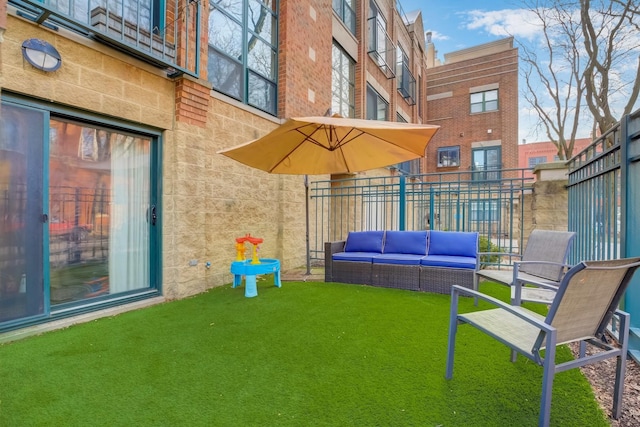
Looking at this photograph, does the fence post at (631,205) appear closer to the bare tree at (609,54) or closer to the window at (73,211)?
the window at (73,211)

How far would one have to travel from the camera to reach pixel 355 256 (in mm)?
5309

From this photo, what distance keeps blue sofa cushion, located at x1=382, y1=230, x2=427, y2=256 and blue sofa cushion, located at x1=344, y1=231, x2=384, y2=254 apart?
0.38 feet

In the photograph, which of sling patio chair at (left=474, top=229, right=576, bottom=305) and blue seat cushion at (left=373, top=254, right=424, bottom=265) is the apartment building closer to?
blue seat cushion at (left=373, top=254, right=424, bottom=265)

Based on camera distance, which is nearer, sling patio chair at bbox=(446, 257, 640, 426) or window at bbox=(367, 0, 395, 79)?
sling patio chair at bbox=(446, 257, 640, 426)

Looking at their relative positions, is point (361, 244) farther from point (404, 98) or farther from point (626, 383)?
point (404, 98)

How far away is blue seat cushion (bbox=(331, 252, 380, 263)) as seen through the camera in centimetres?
519

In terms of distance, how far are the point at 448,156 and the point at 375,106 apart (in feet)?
24.8

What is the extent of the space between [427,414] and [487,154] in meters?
17.2

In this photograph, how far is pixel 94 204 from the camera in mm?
3787

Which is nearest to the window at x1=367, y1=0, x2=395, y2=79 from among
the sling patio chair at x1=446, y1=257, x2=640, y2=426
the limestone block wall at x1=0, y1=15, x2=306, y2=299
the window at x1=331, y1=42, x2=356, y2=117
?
the window at x1=331, y1=42, x2=356, y2=117

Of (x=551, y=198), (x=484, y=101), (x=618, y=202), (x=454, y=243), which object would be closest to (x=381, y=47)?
(x=484, y=101)

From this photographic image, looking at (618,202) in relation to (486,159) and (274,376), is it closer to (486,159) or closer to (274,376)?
(274,376)

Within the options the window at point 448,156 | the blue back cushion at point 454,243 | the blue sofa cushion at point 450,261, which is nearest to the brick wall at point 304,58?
the blue back cushion at point 454,243

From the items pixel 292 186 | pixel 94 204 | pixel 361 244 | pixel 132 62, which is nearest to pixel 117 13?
pixel 132 62
